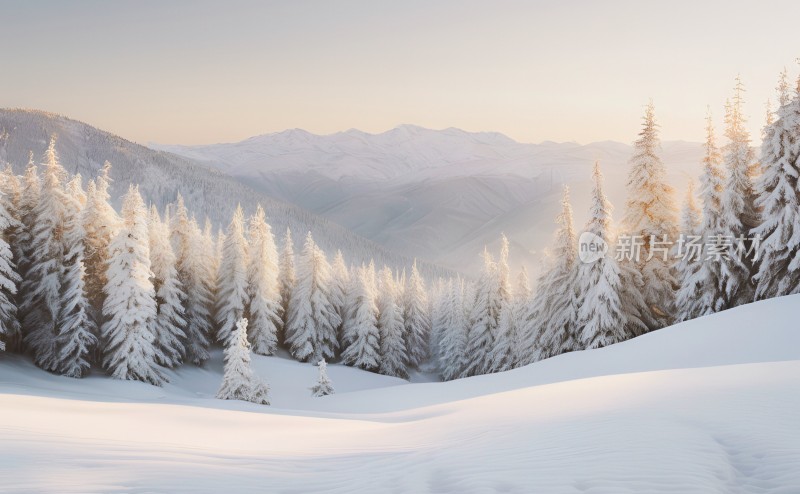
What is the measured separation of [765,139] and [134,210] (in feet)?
108

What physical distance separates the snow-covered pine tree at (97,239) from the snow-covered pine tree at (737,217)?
33.5 meters

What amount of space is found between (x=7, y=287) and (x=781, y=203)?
1427 inches

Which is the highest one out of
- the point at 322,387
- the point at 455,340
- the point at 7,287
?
the point at 7,287

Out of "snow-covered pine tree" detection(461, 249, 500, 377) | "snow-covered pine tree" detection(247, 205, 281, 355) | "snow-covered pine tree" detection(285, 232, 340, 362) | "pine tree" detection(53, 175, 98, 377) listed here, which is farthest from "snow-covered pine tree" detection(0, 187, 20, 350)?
"snow-covered pine tree" detection(461, 249, 500, 377)

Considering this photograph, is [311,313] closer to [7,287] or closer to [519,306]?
[519,306]

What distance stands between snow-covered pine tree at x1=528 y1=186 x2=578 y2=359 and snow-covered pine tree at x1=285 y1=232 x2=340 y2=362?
2124 cm

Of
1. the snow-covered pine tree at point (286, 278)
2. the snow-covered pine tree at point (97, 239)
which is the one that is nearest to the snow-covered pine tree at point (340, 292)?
the snow-covered pine tree at point (286, 278)

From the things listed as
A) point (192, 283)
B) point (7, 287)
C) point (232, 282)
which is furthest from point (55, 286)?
point (232, 282)

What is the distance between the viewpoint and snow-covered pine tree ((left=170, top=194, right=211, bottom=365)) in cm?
3881

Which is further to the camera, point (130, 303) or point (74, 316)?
point (130, 303)

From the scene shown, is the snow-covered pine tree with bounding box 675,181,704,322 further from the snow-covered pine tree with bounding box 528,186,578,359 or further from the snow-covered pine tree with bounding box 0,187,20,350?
the snow-covered pine tree with bounding box 0,187,20,350

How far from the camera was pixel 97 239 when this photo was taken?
29797 mm

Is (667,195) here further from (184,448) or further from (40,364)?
(40,364)

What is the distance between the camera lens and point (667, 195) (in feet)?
93.6
